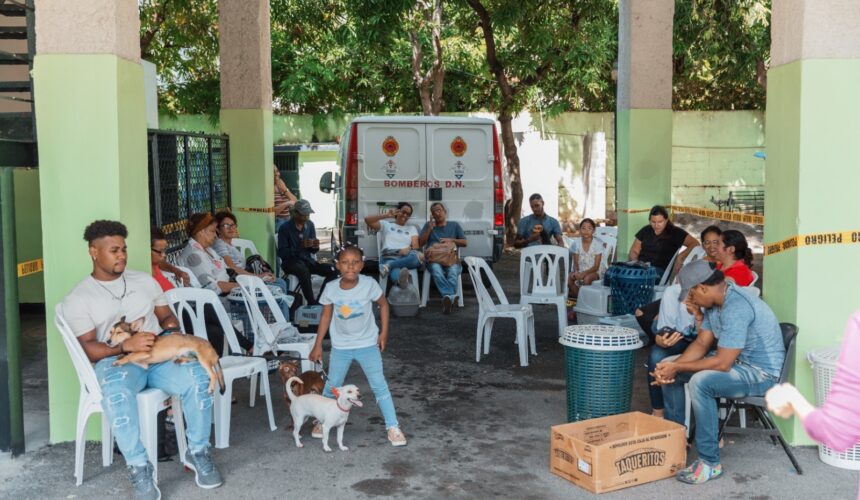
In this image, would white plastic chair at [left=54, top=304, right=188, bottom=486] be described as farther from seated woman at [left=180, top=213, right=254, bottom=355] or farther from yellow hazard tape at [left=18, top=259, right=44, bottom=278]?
seated woman at [left=180, top=213, right=254, bottom=355]

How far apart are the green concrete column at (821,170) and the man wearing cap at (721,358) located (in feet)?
1.84

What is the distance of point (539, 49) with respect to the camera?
16.4 m

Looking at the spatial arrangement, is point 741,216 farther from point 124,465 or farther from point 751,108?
point 751,108

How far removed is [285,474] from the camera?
17.2 ft

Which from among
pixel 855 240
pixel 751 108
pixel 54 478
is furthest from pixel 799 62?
pixel 751 108

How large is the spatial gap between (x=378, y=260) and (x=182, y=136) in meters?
3.36

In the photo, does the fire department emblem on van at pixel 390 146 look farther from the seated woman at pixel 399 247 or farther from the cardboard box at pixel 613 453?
the cardboard box at pixel 613 453

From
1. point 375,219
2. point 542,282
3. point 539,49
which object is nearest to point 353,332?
point 542,282

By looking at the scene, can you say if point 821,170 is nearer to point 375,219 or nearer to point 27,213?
point 375,219

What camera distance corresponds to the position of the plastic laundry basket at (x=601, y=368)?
5.82 metres

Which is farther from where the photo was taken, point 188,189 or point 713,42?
point 713,42

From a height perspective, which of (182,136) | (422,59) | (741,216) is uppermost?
(422,59)

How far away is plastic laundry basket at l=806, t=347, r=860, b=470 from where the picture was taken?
524 cm

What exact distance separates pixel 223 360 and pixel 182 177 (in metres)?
3.87
